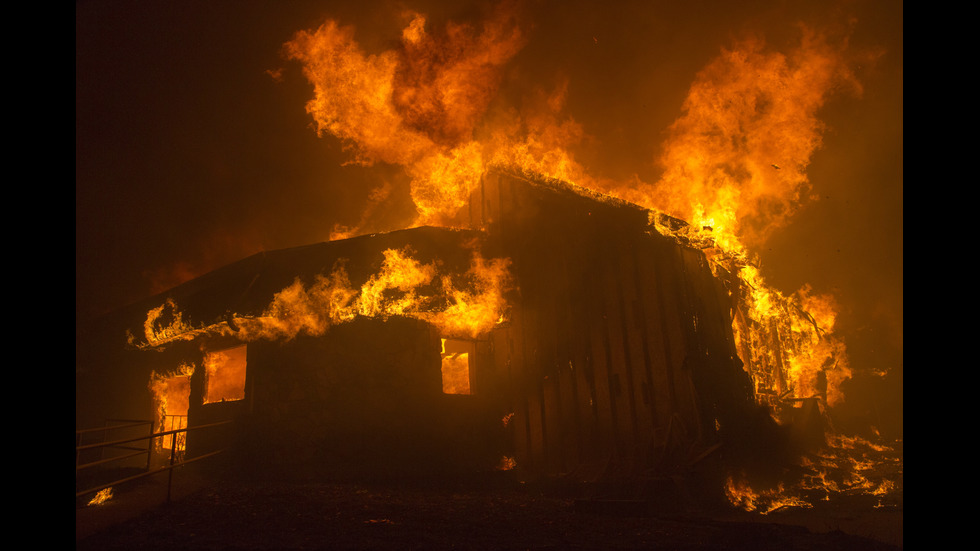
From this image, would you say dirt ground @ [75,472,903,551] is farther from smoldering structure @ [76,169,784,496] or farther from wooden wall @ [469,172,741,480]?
wooden wall @ [469,172,741,480]

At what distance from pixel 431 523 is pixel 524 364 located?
4.96 metres

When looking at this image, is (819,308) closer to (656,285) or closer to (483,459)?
(656,285)

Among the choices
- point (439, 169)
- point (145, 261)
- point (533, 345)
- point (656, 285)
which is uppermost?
point (439, 169)

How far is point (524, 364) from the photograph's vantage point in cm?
1119

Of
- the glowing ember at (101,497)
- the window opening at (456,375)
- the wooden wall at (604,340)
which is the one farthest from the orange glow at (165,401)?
the wooden wall at (604,340)

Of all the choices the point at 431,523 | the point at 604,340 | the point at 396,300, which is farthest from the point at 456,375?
the point at 431,523

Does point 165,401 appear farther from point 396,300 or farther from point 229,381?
point 396,300

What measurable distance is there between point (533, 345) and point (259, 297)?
6.62 metres

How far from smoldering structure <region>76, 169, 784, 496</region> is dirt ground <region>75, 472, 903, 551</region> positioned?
4.16 ft

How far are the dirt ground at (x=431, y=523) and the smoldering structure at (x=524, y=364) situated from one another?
4.16ft

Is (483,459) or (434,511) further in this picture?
(483,459)

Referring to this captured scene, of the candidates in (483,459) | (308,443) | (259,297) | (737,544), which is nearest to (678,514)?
(737,544)
